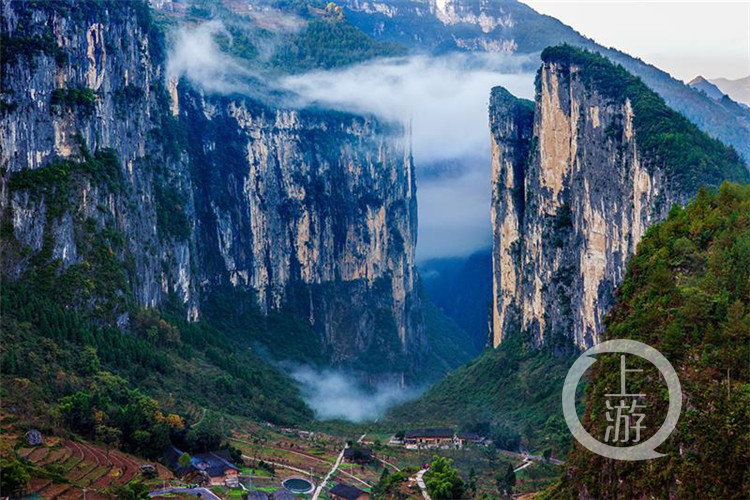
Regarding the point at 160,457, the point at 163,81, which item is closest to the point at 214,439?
the point at 160,457

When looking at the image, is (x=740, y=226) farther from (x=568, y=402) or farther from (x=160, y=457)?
(x=160, y=457)

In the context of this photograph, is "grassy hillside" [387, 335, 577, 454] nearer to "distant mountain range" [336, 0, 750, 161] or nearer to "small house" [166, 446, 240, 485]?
"small house" [166, 446, 240, 485]

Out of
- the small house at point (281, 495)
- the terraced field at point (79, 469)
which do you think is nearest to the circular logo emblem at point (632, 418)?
the small house at point (281, 495)

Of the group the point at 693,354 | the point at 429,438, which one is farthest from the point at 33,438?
the point at 693,354

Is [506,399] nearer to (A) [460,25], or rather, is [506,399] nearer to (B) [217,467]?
(B) [217,467]

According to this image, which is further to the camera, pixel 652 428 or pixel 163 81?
pixel 163 81

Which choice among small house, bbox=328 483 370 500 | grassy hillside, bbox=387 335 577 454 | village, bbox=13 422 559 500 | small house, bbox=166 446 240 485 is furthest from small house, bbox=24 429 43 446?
grassy hillside, bbox=387 335 577 454

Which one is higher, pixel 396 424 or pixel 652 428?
pixel 652 428
